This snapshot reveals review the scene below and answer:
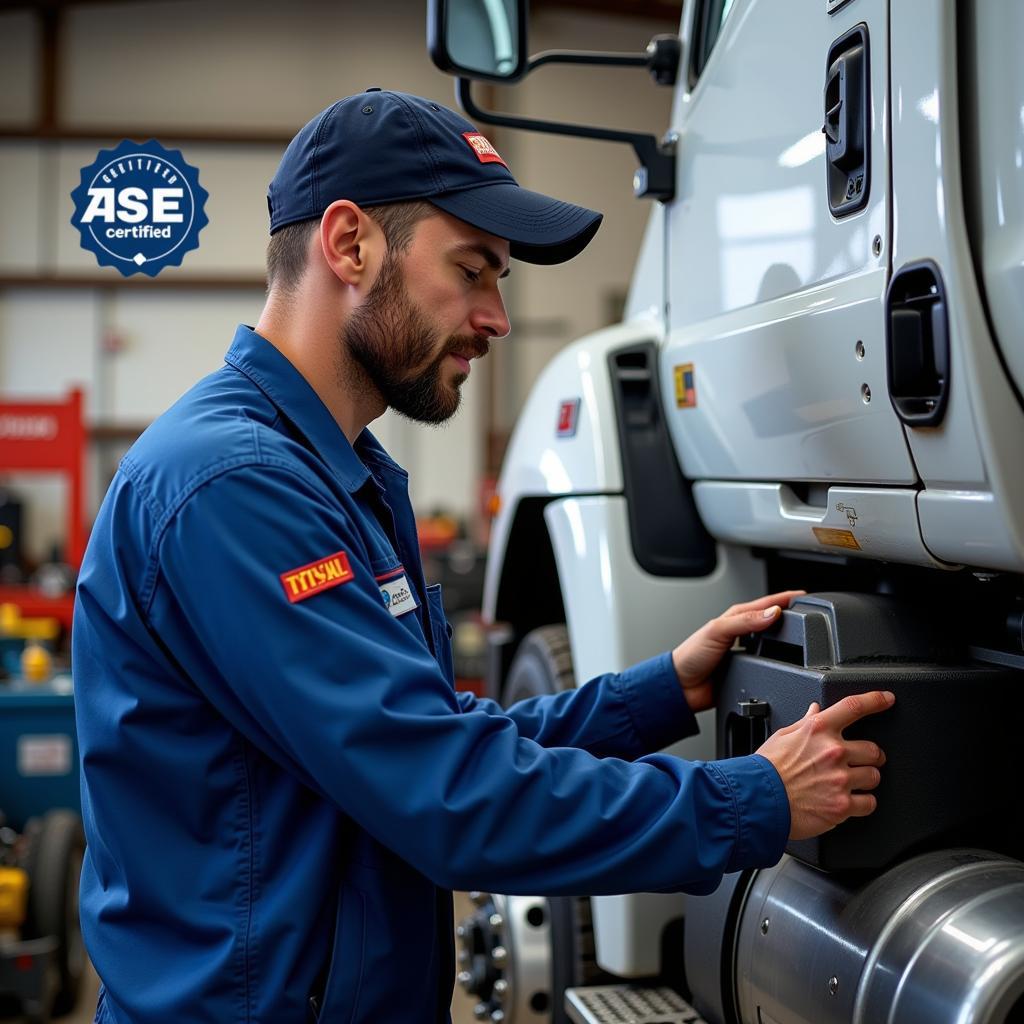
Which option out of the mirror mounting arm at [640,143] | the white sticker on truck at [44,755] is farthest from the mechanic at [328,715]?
the white sticker on truck at [44,755]

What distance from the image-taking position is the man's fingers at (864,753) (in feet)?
4.60

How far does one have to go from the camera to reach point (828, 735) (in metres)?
1.40

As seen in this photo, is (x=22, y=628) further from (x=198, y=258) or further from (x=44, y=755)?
(x=198, y=258)

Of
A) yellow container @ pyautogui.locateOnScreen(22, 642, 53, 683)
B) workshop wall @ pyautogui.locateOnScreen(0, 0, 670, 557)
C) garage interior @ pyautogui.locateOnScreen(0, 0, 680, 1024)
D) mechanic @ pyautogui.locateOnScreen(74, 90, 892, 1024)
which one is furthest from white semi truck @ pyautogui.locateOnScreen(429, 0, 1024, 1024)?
workshop wall @ pyautogui.locateOnScreen(0, 0, 670, 557)

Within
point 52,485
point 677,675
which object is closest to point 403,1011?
point 677,675

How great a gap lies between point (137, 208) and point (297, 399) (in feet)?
1.54

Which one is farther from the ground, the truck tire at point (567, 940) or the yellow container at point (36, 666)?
the yellow container at point (36, 666)

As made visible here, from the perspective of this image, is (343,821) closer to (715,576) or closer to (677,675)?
(677,675)

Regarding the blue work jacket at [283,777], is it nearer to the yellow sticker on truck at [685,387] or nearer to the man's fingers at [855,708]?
the man's fingers at [855,708]

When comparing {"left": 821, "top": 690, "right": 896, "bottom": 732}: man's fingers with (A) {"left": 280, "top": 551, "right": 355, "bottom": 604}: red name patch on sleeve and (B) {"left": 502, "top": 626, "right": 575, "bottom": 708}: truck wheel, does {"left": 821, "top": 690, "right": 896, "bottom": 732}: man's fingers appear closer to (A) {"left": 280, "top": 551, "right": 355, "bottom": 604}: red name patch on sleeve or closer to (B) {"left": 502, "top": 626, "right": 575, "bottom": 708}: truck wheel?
(A) {"left": 280, "top": 551, "right": 355, "bottom": 604}: red name patch on sleeve

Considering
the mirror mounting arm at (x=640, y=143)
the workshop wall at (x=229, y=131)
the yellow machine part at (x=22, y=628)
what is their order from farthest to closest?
the workshop wall at (x=229, y=131) < the yellow machine part at (x=22, y=628) < the mirror mounting arm at (x=640, y=143)

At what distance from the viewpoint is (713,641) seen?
1742 millimetres

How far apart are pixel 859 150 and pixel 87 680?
1.04m

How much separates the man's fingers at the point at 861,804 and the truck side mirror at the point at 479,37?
1235 mm
